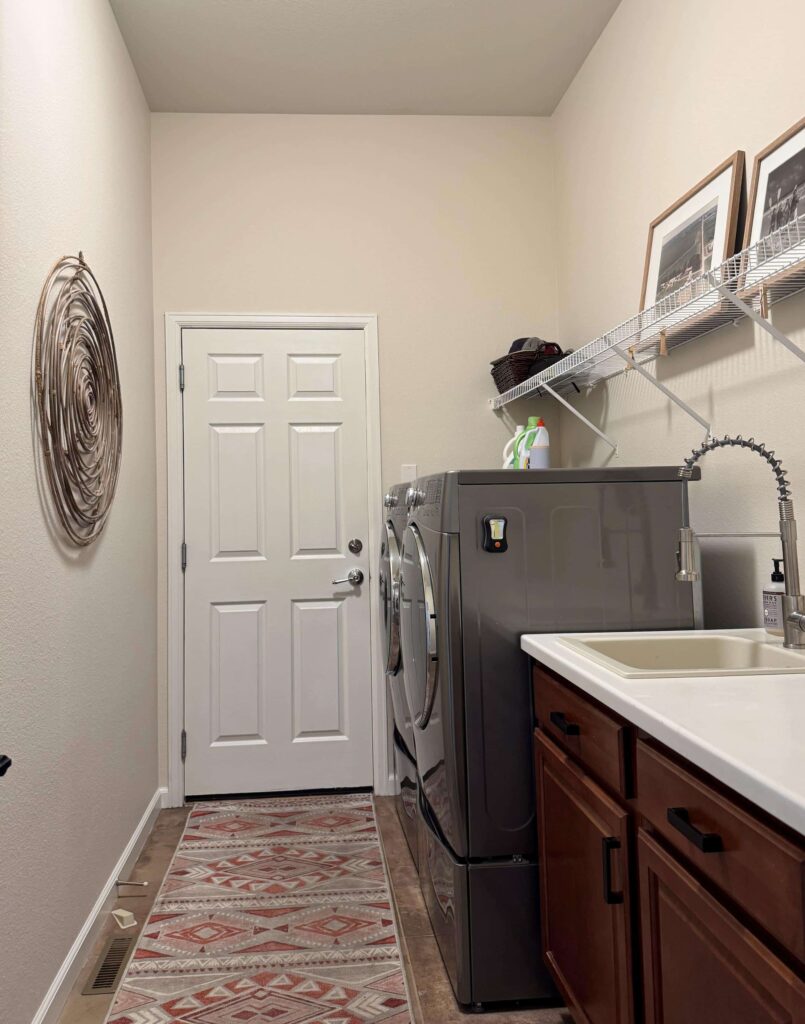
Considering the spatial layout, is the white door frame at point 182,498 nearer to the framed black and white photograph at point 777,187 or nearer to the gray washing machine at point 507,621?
the gray washing machine at point 507,621

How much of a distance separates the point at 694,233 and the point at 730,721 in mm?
1560

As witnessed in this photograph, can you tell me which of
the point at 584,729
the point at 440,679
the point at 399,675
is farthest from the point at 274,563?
the point at 584,729

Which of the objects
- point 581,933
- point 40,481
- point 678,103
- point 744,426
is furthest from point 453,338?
point 581,933

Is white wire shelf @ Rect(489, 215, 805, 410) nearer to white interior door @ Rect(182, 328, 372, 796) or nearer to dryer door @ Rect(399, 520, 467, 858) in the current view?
dryer door @ Rect(399, 520, 467, 858)

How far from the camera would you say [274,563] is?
3.44 meters

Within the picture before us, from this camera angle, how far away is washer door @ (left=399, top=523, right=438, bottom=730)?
201cm

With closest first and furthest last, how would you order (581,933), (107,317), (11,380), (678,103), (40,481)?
1. (581,933)
2. (11,380)
3. (40,481)
4. (678,103)
5. (107,317)

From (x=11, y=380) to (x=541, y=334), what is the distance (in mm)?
2402

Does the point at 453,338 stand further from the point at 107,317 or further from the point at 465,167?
the point at 107,317

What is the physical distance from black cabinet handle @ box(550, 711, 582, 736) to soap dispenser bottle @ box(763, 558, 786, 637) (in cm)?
50

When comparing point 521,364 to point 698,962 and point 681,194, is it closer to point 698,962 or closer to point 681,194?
point 681,194

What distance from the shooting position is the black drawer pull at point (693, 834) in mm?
1009

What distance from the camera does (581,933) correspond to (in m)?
1.56

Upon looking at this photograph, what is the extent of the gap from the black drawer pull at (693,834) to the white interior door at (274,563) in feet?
7.88
